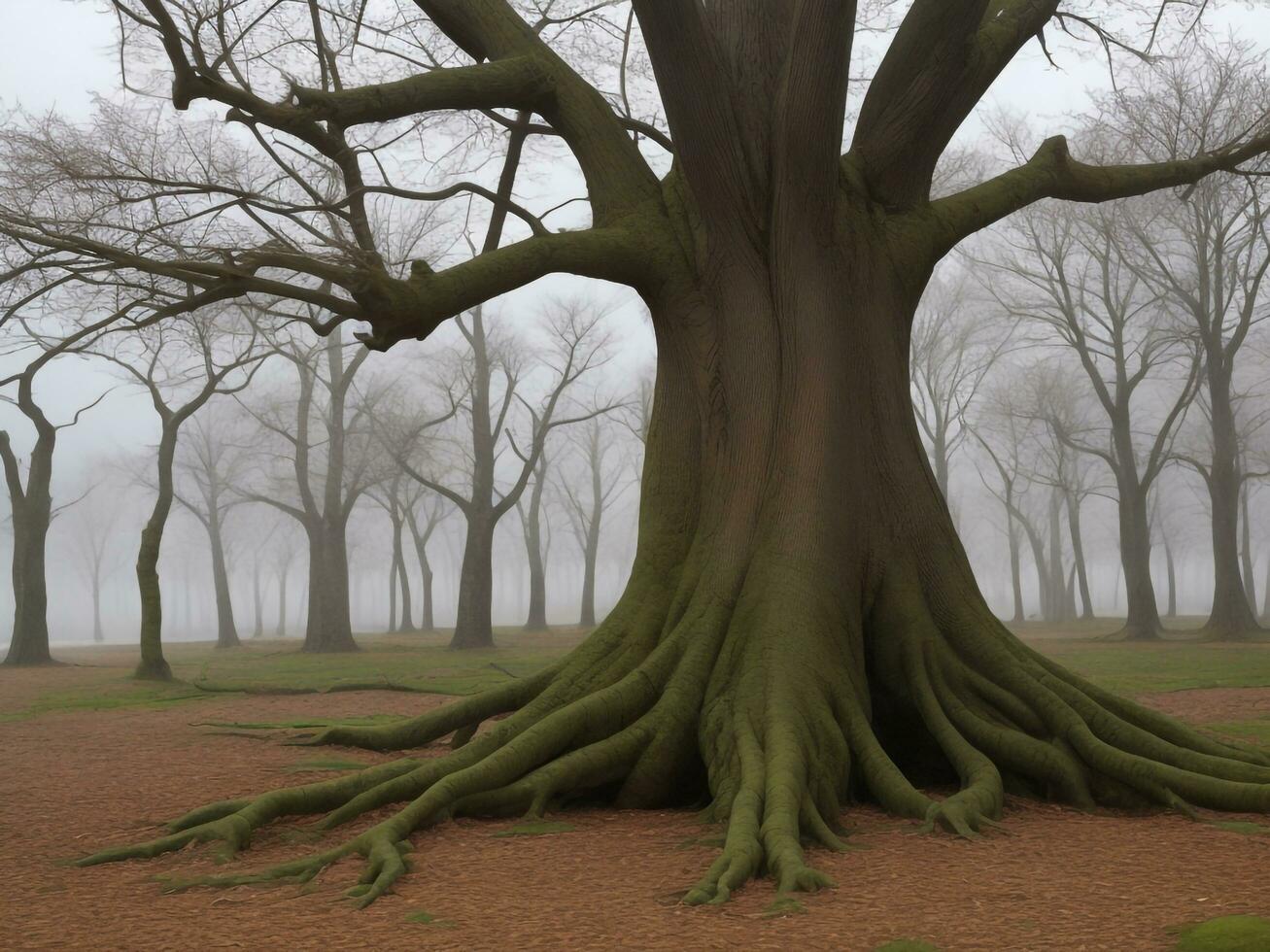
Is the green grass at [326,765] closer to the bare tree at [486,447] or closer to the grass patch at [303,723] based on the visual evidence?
the grass patch at [303,723]

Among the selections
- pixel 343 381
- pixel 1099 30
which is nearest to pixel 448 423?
pixel 343 381

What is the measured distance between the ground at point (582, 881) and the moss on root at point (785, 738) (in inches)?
6.8

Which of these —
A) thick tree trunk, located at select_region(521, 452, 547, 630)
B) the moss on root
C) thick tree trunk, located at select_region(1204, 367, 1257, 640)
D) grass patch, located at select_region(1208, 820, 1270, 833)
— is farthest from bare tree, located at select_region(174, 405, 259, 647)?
grass patch, located at select_region(1208, 820, 1270, 833)

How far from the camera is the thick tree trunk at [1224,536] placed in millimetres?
21906

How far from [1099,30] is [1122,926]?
872 cm

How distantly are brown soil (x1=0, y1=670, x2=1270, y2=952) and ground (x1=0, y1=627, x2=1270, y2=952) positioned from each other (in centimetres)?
1

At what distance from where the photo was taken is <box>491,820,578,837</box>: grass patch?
17.6 feet

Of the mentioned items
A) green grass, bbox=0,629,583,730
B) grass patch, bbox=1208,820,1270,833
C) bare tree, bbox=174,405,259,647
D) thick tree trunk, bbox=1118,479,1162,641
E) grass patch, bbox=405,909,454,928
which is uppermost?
bare tree, bbox=174,405,259,647

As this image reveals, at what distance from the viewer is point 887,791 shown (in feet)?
18.8

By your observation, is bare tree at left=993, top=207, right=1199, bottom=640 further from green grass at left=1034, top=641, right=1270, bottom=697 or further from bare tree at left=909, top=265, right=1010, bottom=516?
bare tree at left=909, top=265, right=1010, bottom=516

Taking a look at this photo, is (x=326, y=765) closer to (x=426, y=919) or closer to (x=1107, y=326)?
(x=426, y=919)

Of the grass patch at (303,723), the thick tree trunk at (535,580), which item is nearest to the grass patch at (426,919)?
the grass patch at (303,723)

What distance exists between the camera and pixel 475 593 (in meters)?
24.0

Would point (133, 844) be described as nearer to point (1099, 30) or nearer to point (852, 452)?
point (852, 452)
